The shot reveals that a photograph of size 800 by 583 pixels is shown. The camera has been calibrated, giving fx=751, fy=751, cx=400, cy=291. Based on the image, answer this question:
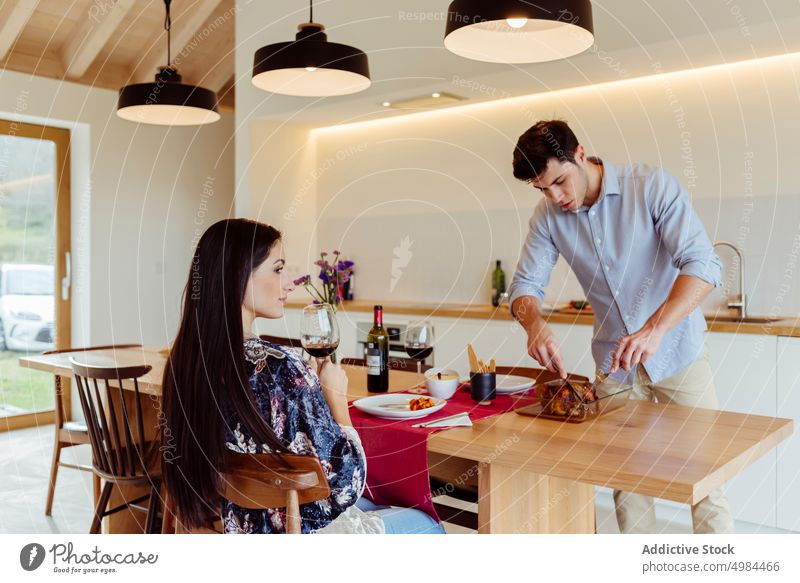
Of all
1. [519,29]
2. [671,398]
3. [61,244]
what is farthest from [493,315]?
[61,244]

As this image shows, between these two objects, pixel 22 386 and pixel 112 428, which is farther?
pixel 22 386

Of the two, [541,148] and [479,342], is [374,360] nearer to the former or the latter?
[541,148]

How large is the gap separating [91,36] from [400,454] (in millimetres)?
4164

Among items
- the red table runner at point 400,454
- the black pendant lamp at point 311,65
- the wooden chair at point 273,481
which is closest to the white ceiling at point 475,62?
the black pendant lamp at point 311,65

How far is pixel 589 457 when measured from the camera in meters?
1.34

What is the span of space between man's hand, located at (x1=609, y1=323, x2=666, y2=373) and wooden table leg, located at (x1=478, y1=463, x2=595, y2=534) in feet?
1.08

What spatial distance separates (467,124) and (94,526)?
9.57 feet

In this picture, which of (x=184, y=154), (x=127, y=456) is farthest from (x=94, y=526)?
(x=184, y=154)

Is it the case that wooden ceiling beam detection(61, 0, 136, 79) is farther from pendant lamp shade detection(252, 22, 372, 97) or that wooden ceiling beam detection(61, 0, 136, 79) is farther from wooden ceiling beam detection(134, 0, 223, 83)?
pendant lamp shade detection(252, 22, 372, 97)

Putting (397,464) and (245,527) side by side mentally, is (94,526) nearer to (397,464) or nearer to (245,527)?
(245,527)

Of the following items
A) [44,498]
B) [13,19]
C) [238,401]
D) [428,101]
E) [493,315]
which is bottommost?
[44,498]

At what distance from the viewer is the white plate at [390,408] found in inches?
66.7

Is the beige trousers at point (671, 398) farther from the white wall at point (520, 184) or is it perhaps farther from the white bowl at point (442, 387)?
the white wall at point (520, 184)

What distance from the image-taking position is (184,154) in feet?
18.5
